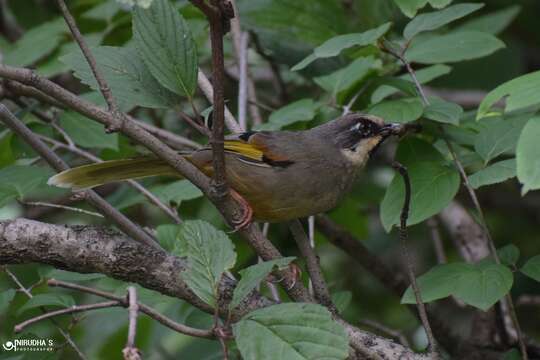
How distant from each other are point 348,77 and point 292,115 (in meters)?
0.32

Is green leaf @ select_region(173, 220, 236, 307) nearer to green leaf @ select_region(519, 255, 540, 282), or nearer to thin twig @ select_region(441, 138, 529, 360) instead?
thin twig @ select_region(441, 138, 529, 360)

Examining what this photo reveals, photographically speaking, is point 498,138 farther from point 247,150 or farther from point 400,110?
point 247,150

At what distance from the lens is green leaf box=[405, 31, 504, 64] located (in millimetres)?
3562

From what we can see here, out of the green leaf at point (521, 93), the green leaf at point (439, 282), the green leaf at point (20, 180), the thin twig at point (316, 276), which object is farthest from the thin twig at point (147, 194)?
the green leaf at point (521, 93)

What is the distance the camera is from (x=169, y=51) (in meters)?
2.62

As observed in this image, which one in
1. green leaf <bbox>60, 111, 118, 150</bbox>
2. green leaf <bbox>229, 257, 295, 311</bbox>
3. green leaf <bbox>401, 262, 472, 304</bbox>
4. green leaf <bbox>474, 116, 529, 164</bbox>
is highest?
green leaf <bbox>229, 257, 295, 311</bbox>

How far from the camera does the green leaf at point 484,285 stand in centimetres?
264

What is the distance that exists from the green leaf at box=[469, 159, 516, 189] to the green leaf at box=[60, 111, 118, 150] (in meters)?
1.76

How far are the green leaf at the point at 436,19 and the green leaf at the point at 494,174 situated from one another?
2.41ft

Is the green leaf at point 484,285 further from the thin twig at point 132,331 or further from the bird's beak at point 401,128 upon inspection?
the thin twig at point 132,331

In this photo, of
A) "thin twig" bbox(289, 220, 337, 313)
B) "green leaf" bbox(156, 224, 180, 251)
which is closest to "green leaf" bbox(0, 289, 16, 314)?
"green leaf" bbox(156, 224, 180, 251)

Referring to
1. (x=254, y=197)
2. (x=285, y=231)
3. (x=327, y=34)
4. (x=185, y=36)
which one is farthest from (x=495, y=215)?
(x=185, y=36)

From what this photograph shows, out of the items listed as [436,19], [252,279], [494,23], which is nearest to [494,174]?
[436,19]

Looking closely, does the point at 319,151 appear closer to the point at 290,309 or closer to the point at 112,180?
the point at 112,180
